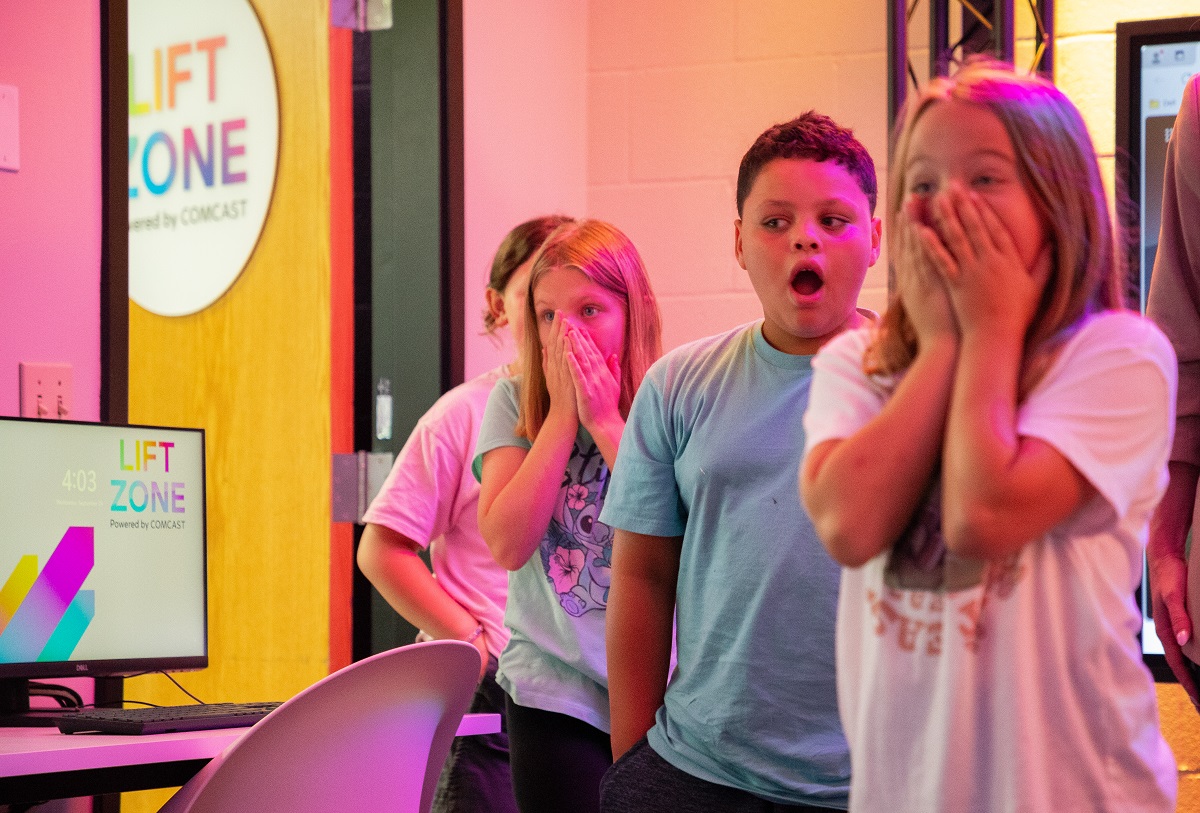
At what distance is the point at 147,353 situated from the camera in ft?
11.7

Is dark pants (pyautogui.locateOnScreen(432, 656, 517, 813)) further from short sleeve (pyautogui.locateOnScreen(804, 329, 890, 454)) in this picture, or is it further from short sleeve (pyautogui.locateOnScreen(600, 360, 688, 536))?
short sleeve (pyautogui.locateOnScreen(804, 329, 890, 454))

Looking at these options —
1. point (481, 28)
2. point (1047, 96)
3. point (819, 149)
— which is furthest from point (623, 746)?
point (481, 28)

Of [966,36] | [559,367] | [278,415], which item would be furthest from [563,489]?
[966,36]

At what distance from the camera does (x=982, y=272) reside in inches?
Result: 37.7

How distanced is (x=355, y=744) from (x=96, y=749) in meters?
0.32

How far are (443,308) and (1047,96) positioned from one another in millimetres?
2278

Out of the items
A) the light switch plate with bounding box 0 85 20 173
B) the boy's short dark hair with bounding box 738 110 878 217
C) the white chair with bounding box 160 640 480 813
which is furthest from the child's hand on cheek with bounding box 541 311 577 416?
the light switch plate with bounding box 0 85 20 173

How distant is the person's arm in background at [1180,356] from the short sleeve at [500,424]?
0.98 m

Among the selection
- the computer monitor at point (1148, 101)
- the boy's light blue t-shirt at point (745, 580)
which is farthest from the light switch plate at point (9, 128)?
the computer monitor at point (1148, 101)

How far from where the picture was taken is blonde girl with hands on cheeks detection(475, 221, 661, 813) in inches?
78.8

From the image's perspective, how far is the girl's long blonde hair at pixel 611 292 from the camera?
2.17 metres

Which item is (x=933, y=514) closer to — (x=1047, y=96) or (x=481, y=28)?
(x=1047, y=96)

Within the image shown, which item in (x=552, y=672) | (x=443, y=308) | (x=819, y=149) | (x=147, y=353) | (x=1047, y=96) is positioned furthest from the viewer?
(x=147, y=353)

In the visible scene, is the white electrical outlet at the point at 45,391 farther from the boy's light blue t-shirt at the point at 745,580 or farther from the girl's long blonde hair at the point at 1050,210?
the girl's long blonde hair at the point at 1050,210
